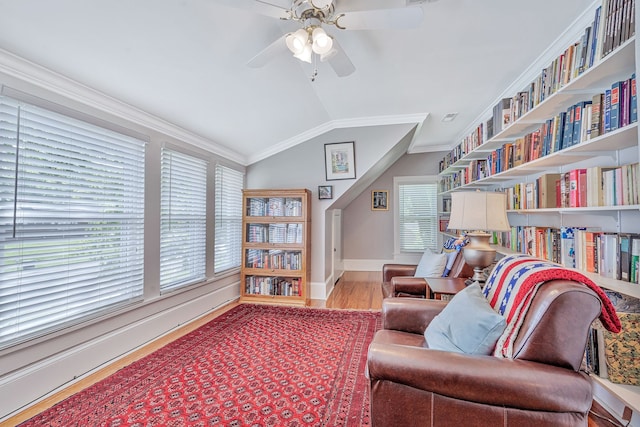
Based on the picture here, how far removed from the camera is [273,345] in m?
2.54

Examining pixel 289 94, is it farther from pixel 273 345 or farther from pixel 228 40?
pixel 273 345

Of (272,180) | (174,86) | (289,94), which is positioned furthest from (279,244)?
(174,86)

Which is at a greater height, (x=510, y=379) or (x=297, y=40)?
(x=297, y=40)

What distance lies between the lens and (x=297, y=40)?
1.51 m

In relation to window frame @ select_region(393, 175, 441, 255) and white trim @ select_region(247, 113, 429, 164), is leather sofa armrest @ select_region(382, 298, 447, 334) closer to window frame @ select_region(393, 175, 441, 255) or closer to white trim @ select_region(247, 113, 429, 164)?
white trim @ select_region(247, 113, 429, 164)

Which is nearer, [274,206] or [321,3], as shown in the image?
[321,3]

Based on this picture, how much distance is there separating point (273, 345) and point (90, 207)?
1883mm

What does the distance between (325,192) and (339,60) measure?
230cm

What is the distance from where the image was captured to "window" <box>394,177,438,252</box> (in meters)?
5.32

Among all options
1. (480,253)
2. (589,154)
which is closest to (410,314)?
(480,253)

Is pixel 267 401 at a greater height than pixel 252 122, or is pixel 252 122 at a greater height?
pixel 252 122

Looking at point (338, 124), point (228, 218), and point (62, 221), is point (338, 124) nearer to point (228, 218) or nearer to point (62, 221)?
point (228, 218)

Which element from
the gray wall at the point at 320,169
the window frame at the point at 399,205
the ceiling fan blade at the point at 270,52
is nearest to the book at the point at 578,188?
the ceiling fan blade at the point at 270,52

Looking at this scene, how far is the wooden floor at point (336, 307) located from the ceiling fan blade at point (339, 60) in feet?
8.43
